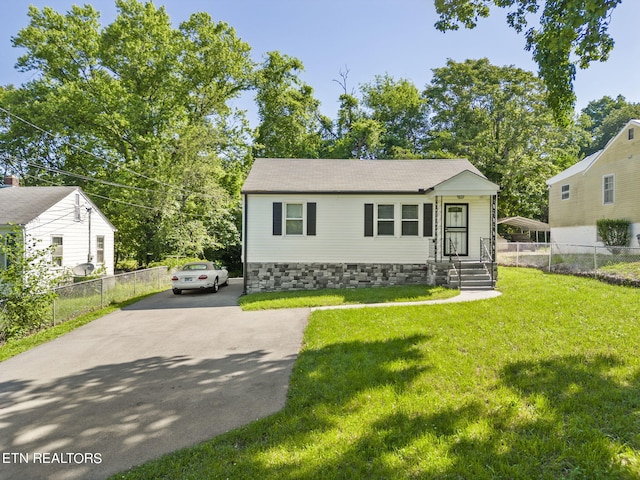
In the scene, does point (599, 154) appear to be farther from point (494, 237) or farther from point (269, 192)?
point (269, 192)

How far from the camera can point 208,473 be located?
2.86 meters

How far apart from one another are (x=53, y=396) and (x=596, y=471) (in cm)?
622

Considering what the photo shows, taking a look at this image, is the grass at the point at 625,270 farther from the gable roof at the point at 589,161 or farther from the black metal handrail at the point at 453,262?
the gable roof at the point at 589,161

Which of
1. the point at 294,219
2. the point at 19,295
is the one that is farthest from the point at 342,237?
the point at 19,295

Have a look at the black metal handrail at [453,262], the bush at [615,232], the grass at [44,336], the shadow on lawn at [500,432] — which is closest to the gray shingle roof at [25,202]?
the grass at [44,336]

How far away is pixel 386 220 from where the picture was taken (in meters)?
13.2

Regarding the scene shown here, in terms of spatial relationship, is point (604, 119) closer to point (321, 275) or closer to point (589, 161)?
point (589, 161)

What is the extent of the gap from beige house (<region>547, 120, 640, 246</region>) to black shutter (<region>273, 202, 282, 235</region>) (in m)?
16.9

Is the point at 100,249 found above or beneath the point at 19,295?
above

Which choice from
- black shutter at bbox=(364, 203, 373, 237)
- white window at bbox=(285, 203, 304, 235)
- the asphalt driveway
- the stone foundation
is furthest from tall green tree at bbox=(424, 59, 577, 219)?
the asphalt driveway

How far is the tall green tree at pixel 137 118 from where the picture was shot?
2122 cm

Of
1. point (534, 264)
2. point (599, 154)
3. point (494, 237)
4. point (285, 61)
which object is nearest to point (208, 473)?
point (494, 237)

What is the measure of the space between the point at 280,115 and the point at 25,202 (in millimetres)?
20999

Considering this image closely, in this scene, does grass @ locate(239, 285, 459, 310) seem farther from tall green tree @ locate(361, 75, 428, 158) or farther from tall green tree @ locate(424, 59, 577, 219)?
tall green tree @ locate(361, 75, 428, 158)
